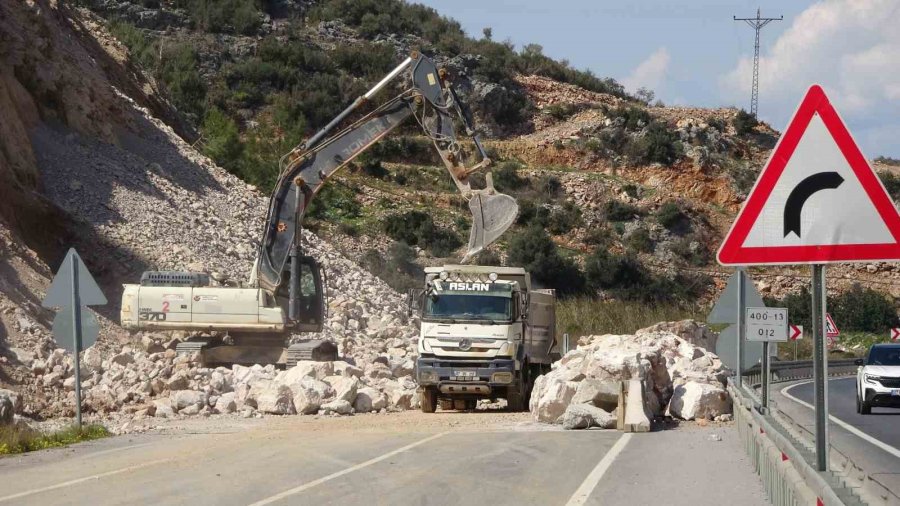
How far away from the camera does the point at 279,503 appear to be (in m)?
11.3

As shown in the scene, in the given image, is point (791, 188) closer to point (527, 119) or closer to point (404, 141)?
point (404, 141)

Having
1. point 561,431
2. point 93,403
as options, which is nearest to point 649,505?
point 561,431

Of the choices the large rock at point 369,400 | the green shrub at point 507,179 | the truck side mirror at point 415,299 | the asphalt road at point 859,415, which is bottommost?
the asphalt road at point 859,415

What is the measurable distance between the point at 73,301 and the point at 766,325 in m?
10.0

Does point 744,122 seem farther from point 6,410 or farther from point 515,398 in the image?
point 6,410

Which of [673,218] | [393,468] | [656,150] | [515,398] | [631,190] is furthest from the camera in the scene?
[656,150]

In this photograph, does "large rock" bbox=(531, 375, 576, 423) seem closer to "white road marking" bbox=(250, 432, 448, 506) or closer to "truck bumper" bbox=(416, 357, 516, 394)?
"truck bumper" bbox=(416, 357, 516, 394)

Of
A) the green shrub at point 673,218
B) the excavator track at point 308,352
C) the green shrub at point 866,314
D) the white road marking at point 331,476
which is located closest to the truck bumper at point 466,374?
the excavator track at point 308,352

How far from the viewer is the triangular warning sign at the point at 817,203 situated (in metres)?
6.57

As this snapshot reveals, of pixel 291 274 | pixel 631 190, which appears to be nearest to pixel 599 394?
pixel 291 274

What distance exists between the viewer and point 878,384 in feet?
84.0

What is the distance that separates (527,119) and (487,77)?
15.7 feet

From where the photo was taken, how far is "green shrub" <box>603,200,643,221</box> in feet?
241

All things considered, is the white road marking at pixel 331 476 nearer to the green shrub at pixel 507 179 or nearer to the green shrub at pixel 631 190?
the green shrub at pixel 507 179
